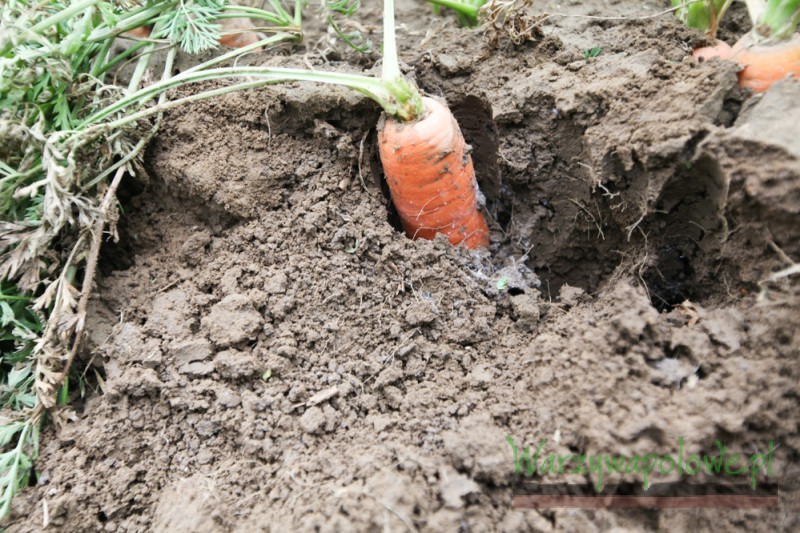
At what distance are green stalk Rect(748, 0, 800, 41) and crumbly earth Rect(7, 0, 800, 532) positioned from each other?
7.8 inches

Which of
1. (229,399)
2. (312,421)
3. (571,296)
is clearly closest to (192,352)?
(229,399)

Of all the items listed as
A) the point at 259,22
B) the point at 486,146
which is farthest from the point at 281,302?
the point at 259,22

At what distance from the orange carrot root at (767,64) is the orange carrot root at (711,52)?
97mm

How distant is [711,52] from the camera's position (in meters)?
1.60

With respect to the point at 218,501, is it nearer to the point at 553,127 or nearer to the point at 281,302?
the point at 281,302

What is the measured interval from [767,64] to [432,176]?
34.1 inches

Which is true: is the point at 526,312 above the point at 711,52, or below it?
below

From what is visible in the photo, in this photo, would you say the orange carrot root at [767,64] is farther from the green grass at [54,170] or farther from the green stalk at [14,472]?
the green stalk at [14,472]

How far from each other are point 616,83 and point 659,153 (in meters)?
0.30

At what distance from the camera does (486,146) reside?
193 cm

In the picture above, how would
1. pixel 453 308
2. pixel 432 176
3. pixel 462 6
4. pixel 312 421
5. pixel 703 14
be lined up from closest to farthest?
1. pixel 312 421
2. pixel 453 308
3. pixel 432 176
4. pixel 703 14
5. pixel 462 6

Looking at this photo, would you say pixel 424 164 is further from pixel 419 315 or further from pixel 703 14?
pixel 703 14

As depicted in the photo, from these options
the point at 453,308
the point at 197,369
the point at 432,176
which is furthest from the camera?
the point at 432,176

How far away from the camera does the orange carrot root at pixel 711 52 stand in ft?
5.11
